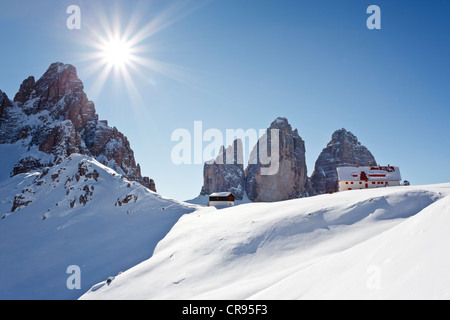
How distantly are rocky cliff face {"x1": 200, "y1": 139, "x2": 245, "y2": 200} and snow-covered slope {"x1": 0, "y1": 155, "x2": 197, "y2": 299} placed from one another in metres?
87.7

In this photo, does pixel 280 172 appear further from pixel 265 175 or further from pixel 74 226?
pixel 74 226

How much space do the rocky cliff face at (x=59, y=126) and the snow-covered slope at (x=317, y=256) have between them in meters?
78.9

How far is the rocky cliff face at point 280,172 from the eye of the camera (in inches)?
4887

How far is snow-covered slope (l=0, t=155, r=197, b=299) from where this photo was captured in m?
25.1

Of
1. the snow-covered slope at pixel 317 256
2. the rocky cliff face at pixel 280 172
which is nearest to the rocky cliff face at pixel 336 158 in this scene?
the rocky cliff face at pixel 280 172

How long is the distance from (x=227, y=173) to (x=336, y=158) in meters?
57.5

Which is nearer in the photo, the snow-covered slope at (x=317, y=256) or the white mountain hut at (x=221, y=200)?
the snow-covered slope at (x=317, y=256)

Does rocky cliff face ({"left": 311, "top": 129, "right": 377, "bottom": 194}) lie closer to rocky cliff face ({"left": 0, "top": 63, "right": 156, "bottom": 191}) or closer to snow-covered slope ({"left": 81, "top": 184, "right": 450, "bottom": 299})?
rocky cliff face ({"left": 0, "top": 63, "right": 156, "bottom": 191})

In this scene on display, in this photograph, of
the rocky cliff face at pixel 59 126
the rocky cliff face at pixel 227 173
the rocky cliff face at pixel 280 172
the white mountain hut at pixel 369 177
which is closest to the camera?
the white mountain hut at pixel 369 177

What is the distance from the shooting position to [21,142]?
313 feet

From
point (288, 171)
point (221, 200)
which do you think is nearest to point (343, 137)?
point (288, 171)

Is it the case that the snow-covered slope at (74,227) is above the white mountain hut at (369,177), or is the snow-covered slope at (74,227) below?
below

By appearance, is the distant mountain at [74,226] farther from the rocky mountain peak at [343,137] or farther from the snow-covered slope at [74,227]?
the rocky mountain peak at [343,137]
